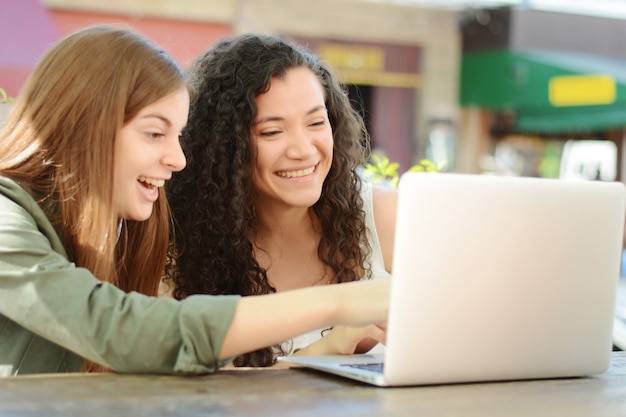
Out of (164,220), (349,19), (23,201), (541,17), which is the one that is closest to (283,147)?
(164,220)

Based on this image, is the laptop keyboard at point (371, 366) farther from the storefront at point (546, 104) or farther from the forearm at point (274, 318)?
the storefront at point (546, 104)

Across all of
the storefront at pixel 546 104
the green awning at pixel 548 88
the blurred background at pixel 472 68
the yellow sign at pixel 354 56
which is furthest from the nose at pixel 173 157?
the yellow sign at pixel 354 56

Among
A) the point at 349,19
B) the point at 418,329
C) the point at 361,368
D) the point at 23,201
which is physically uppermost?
the point at 349,19

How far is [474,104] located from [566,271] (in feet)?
32.9

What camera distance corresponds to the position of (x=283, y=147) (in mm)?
2322

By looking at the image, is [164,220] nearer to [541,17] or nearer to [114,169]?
[114,169]

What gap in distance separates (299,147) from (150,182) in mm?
614

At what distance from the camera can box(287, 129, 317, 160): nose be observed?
2299 mm

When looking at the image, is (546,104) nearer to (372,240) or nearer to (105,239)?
(372,240)

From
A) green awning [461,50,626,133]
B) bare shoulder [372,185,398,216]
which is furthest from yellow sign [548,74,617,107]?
bare shoulder [372,185,398,216]

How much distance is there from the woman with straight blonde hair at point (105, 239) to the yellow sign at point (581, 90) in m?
8.32

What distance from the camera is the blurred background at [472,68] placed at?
379 inches

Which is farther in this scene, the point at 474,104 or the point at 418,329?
the point at 474,104

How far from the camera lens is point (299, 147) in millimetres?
2301
